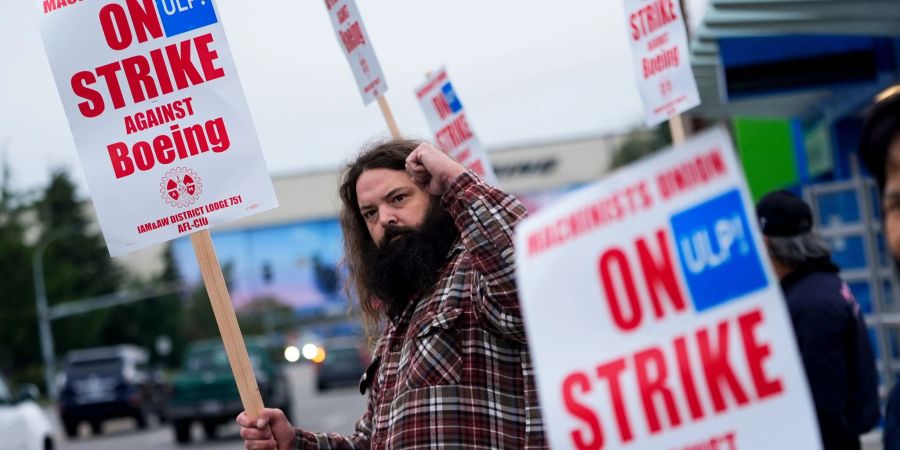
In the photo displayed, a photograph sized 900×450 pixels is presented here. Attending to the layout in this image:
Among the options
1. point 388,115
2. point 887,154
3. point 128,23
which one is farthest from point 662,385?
point 388,115

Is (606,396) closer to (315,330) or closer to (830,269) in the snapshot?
(830,269)

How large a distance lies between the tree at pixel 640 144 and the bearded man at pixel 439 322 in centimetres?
5710

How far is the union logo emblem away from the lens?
3943 mm

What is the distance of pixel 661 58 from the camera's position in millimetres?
6410

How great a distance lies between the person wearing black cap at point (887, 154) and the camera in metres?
2.09

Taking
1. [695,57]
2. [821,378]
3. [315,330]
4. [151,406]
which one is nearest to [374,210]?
[821,378]

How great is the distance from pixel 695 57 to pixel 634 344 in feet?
45.0

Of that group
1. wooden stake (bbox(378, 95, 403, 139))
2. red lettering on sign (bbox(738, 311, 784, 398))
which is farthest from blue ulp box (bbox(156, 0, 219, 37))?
red lettering on sign (bbox(738, 311, 784, 398))

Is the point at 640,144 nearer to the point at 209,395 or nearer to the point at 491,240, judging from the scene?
the point at 209,395

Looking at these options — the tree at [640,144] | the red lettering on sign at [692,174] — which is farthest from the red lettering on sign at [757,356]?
the tree at [640,144]

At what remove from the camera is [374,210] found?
3.96 meters

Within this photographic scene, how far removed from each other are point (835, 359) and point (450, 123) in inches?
137

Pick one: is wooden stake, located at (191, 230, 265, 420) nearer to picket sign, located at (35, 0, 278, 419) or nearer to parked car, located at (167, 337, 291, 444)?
picket sign, located at (35, 0, 278, 419)

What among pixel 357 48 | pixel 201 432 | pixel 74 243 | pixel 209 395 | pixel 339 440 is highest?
pixel 74 243
